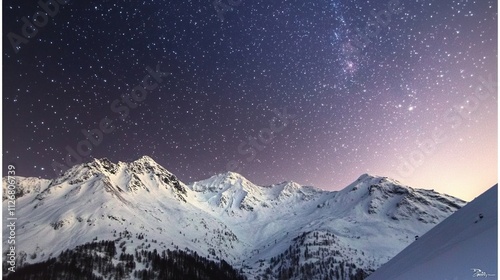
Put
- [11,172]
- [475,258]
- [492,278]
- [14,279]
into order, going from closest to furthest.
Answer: [492,278] < [475,258] < [11,172] < [14,279]

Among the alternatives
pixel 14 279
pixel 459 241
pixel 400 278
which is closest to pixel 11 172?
pixel 400 278

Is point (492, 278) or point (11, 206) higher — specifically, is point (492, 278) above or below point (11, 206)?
below

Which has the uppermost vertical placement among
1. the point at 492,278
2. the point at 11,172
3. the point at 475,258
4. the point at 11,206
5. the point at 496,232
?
the point at 11,172

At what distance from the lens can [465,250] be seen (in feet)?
40.6

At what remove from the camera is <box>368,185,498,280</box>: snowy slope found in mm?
10844

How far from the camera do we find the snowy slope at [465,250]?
35.6 feet

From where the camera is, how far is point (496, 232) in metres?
11.8

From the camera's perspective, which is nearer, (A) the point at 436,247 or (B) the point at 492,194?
(A) the point at 436,247

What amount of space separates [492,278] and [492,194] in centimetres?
871

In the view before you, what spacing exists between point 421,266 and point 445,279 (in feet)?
10.2

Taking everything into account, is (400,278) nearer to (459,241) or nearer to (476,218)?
(459,241)

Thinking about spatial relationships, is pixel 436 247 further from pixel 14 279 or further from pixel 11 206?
pixel 14 279

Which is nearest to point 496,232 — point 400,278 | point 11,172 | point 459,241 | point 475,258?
point 475,258

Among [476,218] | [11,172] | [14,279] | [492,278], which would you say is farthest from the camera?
[14,279]
